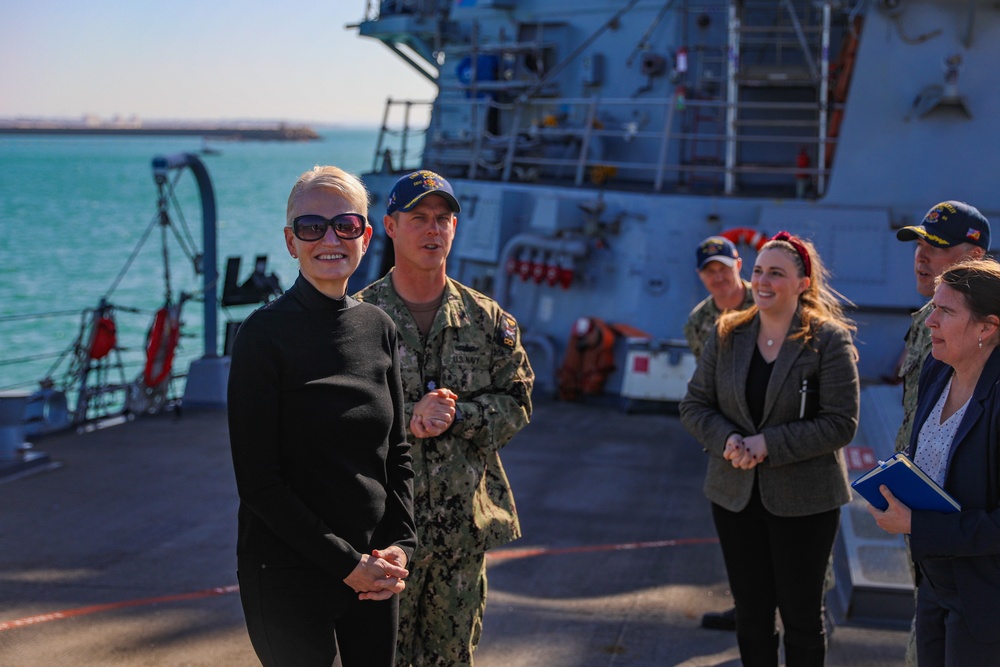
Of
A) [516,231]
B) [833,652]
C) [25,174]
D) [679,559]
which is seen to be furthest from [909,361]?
[25,174]

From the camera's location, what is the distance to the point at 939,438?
3.06 m

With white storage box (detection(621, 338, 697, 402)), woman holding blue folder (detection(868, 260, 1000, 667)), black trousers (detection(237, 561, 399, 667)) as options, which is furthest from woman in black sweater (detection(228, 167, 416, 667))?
white storage box (detection(621, 338, 697, 402))

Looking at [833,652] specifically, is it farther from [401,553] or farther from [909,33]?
[909,33]

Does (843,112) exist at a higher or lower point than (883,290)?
higher

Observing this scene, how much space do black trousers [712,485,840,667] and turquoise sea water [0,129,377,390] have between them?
1989 millimetres

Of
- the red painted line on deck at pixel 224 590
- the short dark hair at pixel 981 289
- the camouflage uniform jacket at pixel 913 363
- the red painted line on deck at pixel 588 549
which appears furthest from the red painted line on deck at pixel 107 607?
the short dark hair at pixel 981 289

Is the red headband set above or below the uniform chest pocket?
above

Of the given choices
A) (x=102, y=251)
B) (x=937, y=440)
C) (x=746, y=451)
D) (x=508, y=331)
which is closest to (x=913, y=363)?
(x=746, y=451)

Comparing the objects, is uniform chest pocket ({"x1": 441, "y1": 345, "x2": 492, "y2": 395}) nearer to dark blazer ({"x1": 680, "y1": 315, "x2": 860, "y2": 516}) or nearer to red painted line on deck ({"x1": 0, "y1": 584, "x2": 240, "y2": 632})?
dark blazer ({"x1": 680, "y1": 315, "x2": 860, "y2": 516})

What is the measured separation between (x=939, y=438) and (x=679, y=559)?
3.34 metres

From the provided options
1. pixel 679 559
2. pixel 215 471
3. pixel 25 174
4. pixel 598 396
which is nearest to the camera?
pixel 679 559

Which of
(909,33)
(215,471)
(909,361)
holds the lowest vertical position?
(215,471)

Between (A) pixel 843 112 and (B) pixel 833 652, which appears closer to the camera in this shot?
(B) pixel 833 652

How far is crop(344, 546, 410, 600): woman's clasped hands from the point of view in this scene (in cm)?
279
